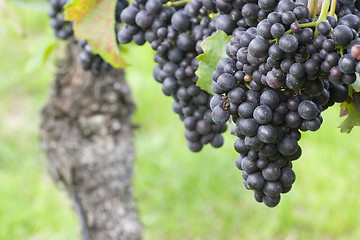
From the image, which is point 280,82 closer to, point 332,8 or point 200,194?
point 332,8

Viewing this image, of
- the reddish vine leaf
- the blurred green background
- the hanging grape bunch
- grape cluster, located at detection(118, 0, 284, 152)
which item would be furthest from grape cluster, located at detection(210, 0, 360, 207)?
the blurred green background

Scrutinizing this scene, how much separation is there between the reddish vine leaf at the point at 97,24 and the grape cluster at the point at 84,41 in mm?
39

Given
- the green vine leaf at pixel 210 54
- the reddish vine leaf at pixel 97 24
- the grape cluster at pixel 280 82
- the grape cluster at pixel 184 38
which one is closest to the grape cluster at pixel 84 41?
the reddish vine leaf at pixel 97 24

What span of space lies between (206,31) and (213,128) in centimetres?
20

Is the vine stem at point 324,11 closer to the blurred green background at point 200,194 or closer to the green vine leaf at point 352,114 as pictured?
the green vine leaf at point 352,114

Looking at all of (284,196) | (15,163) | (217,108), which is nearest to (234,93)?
(217,108)

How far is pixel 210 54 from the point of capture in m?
0.70

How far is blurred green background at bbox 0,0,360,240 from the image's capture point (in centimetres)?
242

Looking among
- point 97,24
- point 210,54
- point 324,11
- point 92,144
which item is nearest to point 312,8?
point 324,11

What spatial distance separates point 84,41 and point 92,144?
800 mm

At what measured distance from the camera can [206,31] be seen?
75cm

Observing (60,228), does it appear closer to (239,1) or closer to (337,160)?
(337,160)

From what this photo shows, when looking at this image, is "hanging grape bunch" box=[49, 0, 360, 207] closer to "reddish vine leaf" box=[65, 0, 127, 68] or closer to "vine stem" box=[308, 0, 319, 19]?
"vine stem" box=[308, 0, 319, 19]

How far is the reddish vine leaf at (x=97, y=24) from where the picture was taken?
2.84ft
